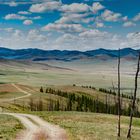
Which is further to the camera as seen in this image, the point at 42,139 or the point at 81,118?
the point at 81,118

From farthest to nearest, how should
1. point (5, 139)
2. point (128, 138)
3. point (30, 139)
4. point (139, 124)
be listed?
point (139, 124) → point (128, 138) → point (30, 139) → point (5, 139)

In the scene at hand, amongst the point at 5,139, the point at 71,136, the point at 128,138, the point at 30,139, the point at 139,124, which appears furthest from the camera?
the point at 139,124

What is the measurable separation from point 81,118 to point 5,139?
154ft

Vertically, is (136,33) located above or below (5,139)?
above

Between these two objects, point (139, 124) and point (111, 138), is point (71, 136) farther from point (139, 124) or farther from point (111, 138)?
point (139, 124)

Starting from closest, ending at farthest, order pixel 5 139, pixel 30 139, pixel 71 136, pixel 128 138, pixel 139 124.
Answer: pixel 5 139, pixel 30 139, pixel 71 136, pixel 128 138, pixel 139 124

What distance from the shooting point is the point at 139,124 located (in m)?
87.9

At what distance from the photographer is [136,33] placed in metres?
45.4

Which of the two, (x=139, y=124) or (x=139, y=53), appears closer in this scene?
(x=139, y=53)

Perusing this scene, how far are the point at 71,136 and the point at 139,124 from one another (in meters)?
41.4

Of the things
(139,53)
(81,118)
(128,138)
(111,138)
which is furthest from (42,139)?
(81,118)

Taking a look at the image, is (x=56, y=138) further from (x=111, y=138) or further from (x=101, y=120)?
(x=101, y=120)

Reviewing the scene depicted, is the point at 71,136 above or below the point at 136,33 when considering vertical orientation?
below

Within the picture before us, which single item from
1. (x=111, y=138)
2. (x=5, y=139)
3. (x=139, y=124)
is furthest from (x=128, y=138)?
(x=139, y=124)
